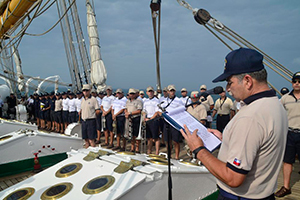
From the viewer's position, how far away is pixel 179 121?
1.58 metres

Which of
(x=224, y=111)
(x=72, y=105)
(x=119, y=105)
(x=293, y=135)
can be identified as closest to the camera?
(x=293, y=135)

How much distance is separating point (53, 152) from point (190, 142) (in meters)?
4.77

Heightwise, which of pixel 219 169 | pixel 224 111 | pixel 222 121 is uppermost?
pixel 219 169

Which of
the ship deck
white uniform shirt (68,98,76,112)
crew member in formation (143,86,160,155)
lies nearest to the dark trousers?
the ship deck

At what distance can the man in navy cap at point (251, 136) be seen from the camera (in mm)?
1066

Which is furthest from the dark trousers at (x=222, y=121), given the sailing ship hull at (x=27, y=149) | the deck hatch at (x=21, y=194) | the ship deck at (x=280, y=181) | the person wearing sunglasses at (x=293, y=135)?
the deck hatch at (x=21, y=194)

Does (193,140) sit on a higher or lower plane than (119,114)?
higher

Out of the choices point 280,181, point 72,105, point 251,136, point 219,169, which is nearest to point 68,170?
point 219,169

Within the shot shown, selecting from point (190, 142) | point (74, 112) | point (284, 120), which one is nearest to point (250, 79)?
point (284, 120)

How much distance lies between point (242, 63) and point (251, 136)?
42cm

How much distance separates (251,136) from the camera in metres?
1.05

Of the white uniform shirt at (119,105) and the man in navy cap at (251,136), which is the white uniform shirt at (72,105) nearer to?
the white uniform shirt at (119,105)

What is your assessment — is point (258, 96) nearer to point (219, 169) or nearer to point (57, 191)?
point (219, 169)

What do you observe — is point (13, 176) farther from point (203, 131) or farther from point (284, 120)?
point (284, 120)
